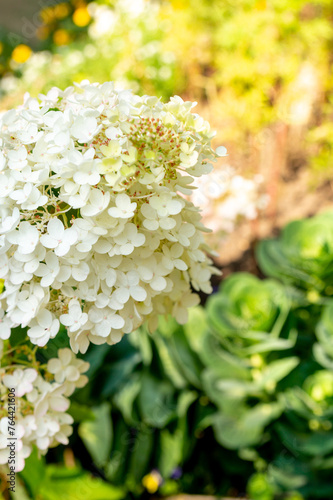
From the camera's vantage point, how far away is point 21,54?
3178 millimetres

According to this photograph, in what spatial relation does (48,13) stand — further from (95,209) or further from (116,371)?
(95,209)

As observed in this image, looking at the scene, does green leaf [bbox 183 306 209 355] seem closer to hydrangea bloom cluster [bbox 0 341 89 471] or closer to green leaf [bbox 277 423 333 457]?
green leaf [bbox 277 423 333 457]

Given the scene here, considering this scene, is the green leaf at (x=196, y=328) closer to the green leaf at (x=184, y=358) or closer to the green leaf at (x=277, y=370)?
the green leaf at (x=184, y=358)

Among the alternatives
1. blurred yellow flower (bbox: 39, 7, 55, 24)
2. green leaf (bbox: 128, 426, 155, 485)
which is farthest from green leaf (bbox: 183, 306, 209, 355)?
blurred yellow flower (bbox: 39, 7, 55, 24)

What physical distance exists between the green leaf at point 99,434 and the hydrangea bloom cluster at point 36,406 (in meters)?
0.61

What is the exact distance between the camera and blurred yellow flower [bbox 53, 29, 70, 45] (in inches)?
130

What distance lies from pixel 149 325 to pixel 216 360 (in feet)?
2.05

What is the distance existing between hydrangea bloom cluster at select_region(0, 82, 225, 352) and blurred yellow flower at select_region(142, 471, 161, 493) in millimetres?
905

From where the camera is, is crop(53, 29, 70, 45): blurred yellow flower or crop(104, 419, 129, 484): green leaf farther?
crop(53, 29, 70, 45): blurred yellow flower

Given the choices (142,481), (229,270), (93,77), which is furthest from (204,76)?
(142,481)

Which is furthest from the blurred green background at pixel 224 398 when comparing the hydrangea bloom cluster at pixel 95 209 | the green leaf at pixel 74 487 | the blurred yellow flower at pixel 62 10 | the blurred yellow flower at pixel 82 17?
the blurred yellow flower at pixel 62 10

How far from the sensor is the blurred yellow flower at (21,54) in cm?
317

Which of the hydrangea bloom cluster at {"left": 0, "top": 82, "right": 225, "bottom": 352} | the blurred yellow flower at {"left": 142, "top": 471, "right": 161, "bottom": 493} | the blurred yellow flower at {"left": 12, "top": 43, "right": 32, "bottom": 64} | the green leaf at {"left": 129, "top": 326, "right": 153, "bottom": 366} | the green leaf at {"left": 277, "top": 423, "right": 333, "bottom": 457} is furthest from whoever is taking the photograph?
the blurred yellow flower at {"left": 12, "top": 43, "right": 32, "bottom": 64}

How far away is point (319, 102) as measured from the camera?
6.54ft
